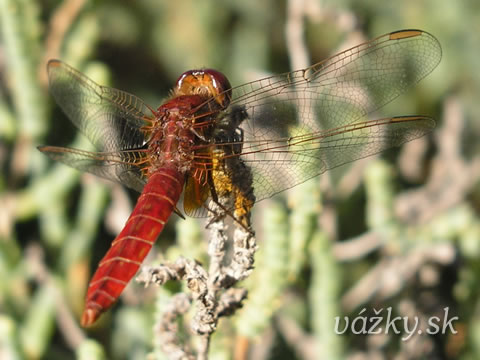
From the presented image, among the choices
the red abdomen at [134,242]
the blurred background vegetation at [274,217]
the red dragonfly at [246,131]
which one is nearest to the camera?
the red abdomen at [134,242]

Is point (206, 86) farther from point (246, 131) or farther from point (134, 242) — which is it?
point (134, 242)

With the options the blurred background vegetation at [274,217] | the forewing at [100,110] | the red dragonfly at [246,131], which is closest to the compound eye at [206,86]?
the red dragonfly at [246,131]

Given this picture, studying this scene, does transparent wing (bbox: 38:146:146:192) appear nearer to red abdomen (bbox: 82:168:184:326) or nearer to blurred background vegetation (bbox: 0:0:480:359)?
red abdomen (bbox: 82:168:184:326)

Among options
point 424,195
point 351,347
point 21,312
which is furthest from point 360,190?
point 21,312

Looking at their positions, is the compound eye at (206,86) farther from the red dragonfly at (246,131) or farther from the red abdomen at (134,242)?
the red abdomen at (134,242)

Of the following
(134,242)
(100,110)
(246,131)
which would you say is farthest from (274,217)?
(100,110)

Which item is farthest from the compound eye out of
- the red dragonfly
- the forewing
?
the forewing

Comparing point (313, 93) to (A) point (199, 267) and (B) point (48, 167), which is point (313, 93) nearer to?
(A) point (199, 267)
